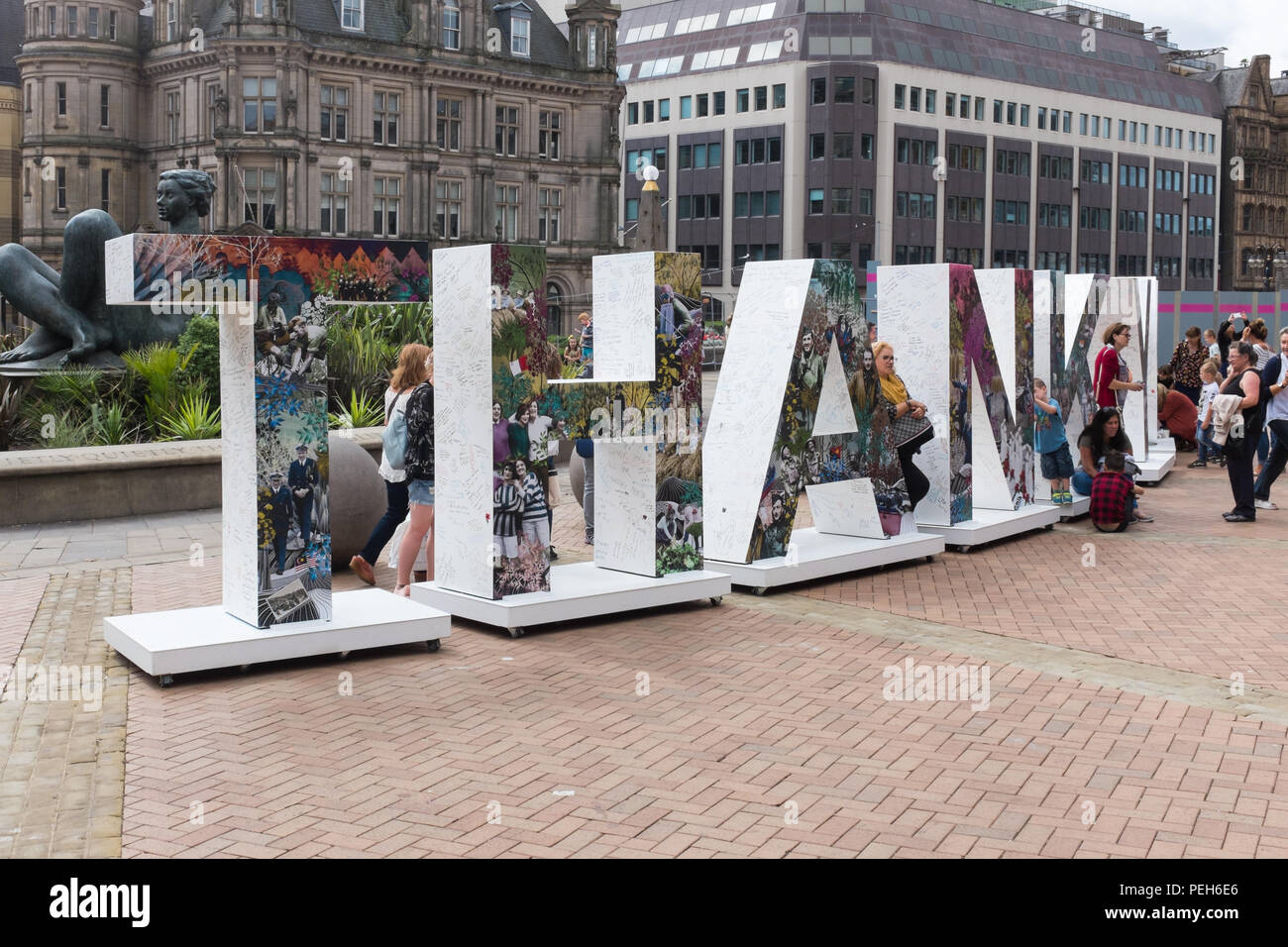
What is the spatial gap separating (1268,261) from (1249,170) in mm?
17089

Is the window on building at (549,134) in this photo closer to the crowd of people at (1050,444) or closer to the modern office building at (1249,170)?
the crowd of people at (1050,444)

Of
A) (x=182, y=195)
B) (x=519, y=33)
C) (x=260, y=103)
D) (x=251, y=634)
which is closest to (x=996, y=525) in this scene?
(x=251, y=634)

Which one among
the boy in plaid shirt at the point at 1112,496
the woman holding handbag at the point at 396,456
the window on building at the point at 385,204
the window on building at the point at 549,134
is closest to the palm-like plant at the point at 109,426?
the woman holding handbag at the point at 396,456

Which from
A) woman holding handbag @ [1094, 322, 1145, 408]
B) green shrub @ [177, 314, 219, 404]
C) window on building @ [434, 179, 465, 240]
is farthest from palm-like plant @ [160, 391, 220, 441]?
window on building @ [434, 179, 465, 240]

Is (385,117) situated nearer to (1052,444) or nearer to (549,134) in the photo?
(549,134)

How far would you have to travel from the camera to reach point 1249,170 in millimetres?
110062

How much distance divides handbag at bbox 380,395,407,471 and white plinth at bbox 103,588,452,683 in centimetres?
137

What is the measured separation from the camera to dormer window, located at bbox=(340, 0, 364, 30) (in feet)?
199

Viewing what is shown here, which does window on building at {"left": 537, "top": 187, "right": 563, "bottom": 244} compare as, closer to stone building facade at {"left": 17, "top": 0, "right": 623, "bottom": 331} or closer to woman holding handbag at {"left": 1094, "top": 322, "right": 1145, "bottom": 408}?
stone building facade at {"left": 17, "top": 0, "right": 623, "bottom": 331}

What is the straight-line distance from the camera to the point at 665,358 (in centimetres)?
1049

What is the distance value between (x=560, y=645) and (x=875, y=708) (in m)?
2.41

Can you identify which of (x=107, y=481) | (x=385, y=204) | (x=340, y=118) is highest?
(x=340, y=118)

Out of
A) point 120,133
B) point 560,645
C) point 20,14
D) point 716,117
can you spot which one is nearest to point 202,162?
point 120,133

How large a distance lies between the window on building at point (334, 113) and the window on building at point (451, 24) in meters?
5.74
